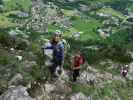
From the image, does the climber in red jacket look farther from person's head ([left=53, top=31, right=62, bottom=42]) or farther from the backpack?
person's head ([left=53, top=31, right=62, bottom=42])

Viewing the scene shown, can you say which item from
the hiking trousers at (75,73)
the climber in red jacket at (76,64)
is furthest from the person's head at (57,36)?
the hiking trousers at (75,73)

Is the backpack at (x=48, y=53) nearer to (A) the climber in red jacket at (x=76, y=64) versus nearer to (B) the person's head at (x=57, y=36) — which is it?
(B) the person's head at (x=57, y=36)

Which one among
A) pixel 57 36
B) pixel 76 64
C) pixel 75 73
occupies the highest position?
pixel 57 36

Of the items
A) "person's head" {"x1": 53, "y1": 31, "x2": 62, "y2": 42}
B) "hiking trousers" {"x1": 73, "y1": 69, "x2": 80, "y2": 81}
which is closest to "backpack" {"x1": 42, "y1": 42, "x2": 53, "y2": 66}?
"person's head" {"x1": 53, "y1": 31, "x2": 62, "y2": 42}

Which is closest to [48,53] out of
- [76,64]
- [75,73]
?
[76,64]

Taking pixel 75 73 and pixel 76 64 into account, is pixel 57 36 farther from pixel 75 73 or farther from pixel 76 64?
pixel 75 73

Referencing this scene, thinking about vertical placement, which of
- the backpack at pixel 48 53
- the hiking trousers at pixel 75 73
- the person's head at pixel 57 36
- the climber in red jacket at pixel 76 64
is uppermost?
the person's head at pixel 57 36

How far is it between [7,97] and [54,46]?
453 centimetres

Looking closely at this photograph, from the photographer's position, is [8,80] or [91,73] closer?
[8,80]

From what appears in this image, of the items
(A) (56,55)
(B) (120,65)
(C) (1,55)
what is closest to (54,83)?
(A) (56,55)

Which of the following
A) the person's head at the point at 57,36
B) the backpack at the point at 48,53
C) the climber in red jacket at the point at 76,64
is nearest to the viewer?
the person's head at the point at 57,36

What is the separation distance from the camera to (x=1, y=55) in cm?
2245

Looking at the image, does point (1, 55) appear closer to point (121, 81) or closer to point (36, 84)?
point (36, 84)

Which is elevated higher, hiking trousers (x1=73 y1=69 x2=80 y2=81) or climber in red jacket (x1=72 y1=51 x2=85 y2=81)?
climber in red jacket (x1=72 y1=51 x2=85 y2=81)
